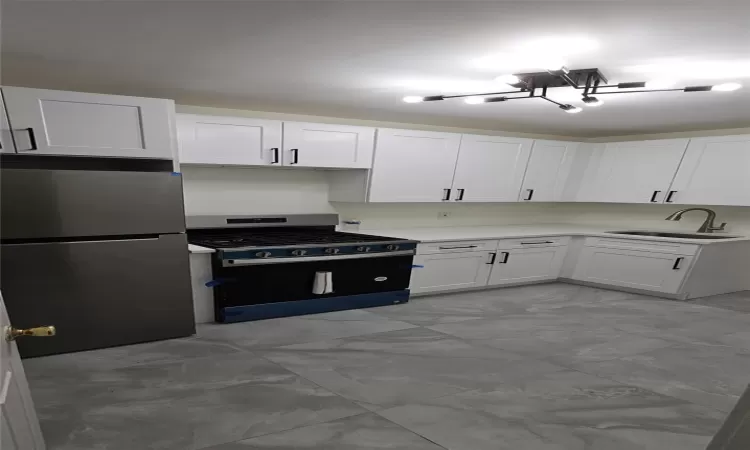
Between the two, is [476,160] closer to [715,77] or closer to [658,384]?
[715,77]

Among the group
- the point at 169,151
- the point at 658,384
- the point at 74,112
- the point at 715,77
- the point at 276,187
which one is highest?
the point at 715,77

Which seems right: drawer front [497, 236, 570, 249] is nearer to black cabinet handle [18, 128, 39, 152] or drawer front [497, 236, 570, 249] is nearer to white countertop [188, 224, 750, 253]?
white countertop [188, 224, 750, 253]

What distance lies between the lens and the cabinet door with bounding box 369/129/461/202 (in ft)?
12.2

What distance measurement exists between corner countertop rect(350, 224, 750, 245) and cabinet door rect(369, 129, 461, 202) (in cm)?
37

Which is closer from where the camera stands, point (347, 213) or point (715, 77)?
A: point (715, 77)

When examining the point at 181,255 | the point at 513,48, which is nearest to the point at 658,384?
the point at 513,48

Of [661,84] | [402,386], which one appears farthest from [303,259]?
[661,84]

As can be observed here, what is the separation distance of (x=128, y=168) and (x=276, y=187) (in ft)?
4.15

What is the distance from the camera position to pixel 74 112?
2250 millimetres

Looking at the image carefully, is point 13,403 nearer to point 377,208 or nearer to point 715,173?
point 377,208

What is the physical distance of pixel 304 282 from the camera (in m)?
3.20

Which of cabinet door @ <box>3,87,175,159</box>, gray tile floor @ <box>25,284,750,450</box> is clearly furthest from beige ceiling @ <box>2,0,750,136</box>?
gray tile floor @ <box>25,284,750,450</box>

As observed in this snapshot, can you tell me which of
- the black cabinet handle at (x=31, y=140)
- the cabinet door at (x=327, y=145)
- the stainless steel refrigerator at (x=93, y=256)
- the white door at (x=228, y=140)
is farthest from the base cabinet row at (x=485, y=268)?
the black cabinet handle at (x=31, y=140)

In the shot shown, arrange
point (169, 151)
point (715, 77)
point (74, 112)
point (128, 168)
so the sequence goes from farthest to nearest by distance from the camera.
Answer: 1. point (128, 168)
2. point (169, 151)
3. point (74, 112)
4. point (715, 77)
